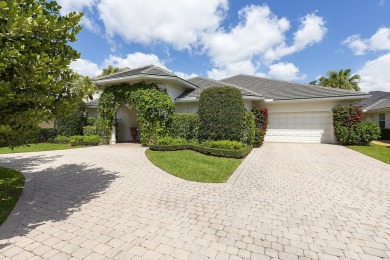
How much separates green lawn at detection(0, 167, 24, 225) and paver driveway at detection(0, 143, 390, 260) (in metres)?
0.22

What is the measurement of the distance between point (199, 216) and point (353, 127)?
15.9m

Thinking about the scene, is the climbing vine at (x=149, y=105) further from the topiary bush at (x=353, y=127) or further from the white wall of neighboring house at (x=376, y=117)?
the white wall of neighboring house at (x=376, y=117)

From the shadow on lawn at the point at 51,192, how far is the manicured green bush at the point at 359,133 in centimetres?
1609

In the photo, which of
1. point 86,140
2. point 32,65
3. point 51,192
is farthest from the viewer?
point 86,140

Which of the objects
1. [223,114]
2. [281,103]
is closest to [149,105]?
[223,114]

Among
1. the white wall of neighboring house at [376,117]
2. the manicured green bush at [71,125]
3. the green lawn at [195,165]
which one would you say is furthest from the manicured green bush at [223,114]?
the white wall of neighboring house at [376,117]

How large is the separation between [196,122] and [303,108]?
10068 mm

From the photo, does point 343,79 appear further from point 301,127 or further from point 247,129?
point 247,129

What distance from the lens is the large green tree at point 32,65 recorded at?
348 cm

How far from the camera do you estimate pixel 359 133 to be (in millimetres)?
15539

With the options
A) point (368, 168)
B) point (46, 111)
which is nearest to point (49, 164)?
point (46, 111)

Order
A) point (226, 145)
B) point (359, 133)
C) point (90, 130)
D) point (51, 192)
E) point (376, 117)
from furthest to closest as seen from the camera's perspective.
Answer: point (376, 117) → point (90, 130) → point (359, 133) → point (226, 145) → point (51, 192)

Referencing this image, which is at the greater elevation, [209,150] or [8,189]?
[209,150]

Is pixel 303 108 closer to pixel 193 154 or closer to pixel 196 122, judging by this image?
pixel 196 122
